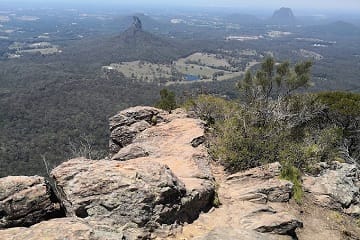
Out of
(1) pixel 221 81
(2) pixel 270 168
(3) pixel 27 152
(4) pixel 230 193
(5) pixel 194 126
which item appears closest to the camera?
(4) pixel 230 193

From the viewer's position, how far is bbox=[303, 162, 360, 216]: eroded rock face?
11.8 m

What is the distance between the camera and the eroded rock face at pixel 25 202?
8.21m

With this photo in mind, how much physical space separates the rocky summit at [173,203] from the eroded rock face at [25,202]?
2 cm

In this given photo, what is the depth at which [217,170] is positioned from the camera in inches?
516

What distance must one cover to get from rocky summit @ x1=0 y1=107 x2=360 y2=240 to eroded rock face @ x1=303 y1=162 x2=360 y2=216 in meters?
0.03

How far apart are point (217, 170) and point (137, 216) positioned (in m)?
5.05

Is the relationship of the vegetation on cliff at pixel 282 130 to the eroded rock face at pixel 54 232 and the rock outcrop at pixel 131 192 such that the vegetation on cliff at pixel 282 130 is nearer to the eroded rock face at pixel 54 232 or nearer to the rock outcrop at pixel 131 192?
the rock outcrop at pixel 131 192

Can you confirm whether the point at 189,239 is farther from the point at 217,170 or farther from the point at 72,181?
the point at 217,170

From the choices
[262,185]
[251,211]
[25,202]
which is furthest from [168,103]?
[25,202]

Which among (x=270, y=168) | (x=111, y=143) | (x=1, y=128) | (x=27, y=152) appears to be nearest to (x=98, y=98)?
(x=1, y=128)

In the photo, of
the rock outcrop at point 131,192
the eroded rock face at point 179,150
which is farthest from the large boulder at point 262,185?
the rock outcrop at point 131,192

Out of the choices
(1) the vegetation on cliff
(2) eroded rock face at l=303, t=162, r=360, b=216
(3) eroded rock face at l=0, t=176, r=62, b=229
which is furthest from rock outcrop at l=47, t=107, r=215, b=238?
(2) eroded rock face at l=303, t=162, r=360, b=216

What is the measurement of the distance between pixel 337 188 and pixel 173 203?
5530 millimetres

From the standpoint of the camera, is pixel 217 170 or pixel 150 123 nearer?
pixel 217 170
